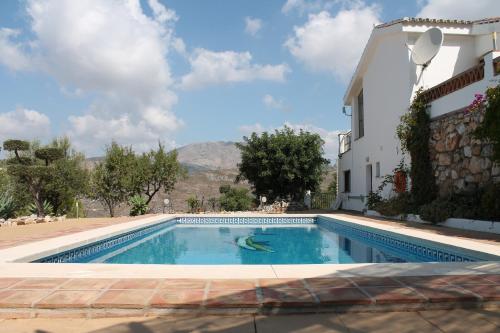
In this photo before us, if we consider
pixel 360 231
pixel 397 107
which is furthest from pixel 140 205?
pixel 397 107

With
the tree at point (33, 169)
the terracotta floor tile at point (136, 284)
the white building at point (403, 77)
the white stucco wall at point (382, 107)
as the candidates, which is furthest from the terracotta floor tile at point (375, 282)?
the tree at point (33, 169)

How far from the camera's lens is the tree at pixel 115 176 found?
58.6 feet

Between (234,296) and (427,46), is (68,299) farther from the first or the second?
(427,46)

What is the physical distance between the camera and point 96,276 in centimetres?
411

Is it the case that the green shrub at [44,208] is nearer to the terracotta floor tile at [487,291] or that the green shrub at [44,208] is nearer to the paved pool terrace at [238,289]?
the paved pool terrace at [238,289]

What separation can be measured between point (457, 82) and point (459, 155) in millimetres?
1894

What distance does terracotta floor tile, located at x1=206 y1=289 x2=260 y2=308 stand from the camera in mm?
3117

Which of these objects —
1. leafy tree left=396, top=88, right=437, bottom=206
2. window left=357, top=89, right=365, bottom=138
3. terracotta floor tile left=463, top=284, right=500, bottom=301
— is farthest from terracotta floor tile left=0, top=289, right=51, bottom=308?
window left=357, top=89, right=365, bottom=138

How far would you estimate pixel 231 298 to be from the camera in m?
3.25

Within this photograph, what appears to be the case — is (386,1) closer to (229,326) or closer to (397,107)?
(397,107)

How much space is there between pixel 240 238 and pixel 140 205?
711 cm

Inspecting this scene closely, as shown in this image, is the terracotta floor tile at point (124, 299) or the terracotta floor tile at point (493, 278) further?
the terracotta floor tile at point (493, 278)

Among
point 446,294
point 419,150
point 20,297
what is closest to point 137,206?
point 419,150

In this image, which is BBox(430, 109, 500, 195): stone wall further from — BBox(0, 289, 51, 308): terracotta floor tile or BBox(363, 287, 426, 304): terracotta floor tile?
BBox(0, 289, 51, 308): terracotta floor tile
